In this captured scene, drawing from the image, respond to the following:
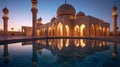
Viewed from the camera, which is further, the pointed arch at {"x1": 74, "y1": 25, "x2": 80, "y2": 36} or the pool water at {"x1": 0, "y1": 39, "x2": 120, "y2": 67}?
the pointed arch at {"x1": 74, "y1": 25, "x2": 80, "y2": 36}

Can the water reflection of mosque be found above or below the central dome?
below

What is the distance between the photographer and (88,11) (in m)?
28.2

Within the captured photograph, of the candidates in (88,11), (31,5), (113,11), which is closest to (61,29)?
(31,5)

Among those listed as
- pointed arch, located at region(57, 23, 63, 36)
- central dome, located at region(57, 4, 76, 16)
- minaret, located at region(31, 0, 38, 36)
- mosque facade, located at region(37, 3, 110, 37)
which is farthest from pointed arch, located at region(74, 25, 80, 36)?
minaret, located at region(31, 0, 38, 36)

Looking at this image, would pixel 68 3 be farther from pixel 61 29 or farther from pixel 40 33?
pixel 40 33

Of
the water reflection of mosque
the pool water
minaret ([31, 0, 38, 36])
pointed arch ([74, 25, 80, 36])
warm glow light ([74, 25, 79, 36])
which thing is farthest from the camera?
A: minaret ([31, 0, 38, 36])

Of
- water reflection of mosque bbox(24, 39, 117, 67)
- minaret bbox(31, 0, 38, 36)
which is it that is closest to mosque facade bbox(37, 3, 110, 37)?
minaret bbox(31, 0, 38, 36)

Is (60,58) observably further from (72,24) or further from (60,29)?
(72,24)

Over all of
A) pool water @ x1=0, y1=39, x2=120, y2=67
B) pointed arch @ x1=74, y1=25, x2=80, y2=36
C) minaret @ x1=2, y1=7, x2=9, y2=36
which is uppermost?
minaret @ x1=2, y1=7, x2=9, y2=36

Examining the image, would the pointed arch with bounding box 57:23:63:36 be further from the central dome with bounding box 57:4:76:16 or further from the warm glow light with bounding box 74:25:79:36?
the central dome with bounding box 57:4:76:16

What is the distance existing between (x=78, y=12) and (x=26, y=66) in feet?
85.2

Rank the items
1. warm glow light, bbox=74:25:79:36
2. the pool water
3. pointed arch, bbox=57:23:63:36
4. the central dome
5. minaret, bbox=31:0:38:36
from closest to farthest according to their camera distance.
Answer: the pool water
pointed arch, bbox=57:23:63:36
warm glow light, bbox=74:25:79:36
minaret, bbox=31:0:38:36
the central dome

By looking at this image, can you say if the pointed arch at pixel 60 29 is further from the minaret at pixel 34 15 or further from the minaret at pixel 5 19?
the minaret at pixel 5 19

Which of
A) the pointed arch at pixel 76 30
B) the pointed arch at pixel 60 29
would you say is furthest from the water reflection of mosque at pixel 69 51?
the pointed arch at pixel 76 30
